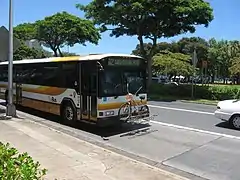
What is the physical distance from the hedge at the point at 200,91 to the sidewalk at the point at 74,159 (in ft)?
49.8

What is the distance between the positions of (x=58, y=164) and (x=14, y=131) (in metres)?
4.17

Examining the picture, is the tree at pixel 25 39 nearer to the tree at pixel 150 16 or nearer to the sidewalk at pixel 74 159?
the tree at pixel 150 16

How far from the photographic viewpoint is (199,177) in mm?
7301

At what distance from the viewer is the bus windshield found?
1145 centimetres

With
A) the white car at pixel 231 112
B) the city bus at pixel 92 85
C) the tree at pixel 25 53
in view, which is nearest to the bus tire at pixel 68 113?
the city bus at pixel 92 85

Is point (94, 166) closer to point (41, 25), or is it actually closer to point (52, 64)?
point (52, 64)

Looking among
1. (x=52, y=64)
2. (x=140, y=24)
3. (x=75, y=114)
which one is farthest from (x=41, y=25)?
(x=75, y=114)

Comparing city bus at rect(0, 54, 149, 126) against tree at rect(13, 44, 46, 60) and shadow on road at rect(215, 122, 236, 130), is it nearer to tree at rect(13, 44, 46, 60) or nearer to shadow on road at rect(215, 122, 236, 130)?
shadow on road at rect(215, 122, 236, 130)

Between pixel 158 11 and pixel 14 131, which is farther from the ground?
pixel 158 11

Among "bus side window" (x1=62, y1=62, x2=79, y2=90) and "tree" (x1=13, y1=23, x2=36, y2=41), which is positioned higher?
"tree" (x1=13, y1=23, x2=36, y2=41)

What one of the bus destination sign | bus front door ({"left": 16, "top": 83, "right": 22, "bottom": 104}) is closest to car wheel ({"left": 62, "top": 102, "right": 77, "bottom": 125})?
the bus destination sign

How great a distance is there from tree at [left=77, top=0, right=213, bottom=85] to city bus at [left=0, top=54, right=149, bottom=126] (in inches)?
504

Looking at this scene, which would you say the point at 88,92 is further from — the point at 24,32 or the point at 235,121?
the point at 24,32

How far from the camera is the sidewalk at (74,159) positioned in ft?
22.2
